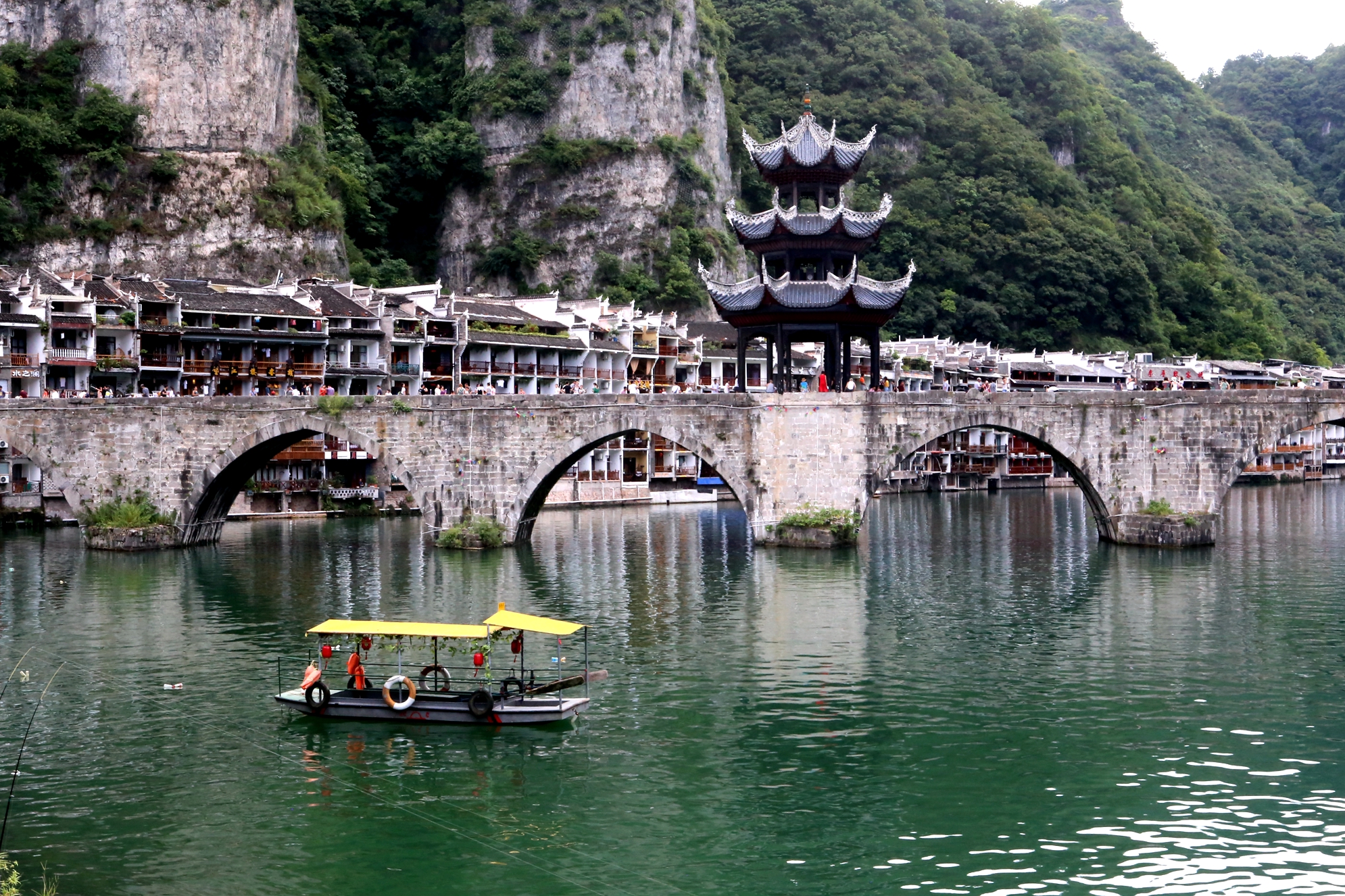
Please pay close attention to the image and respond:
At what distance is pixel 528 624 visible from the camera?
2803 cm

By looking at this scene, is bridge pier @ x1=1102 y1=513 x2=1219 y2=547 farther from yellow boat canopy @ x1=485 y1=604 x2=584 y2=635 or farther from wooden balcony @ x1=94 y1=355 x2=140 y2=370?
wooden balcony @ x1=94 y1=355 x2=140 y2=370

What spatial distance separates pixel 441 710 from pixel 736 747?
17.4 feet

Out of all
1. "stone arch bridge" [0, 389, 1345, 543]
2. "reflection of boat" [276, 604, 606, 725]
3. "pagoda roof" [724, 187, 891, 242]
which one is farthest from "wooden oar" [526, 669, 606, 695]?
"pagoda roof" [724, 187, 891, 242]

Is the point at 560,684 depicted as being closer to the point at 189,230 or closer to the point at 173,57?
the point at 189,230

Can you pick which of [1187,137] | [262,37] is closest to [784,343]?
[262,37]

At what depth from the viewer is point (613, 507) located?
82.5m

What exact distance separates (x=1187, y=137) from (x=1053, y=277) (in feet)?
180

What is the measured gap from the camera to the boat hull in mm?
26000

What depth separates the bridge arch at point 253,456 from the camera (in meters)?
52.0

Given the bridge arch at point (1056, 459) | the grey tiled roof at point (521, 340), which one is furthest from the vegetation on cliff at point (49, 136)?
the bridge arch at point (1056, 459)

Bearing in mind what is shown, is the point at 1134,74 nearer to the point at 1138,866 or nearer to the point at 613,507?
the point at 613,507

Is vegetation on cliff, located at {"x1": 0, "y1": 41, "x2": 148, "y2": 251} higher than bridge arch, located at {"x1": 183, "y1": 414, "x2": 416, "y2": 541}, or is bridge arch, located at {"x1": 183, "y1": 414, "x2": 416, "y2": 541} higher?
vegetation on cliff, located at {"x1": 0, "y1": 41, "x2": 148, "y2": 251}

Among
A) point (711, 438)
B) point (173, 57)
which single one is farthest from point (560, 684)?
point (173, 57)

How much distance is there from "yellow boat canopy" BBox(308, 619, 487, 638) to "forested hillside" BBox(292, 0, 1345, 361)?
62.2 metres
